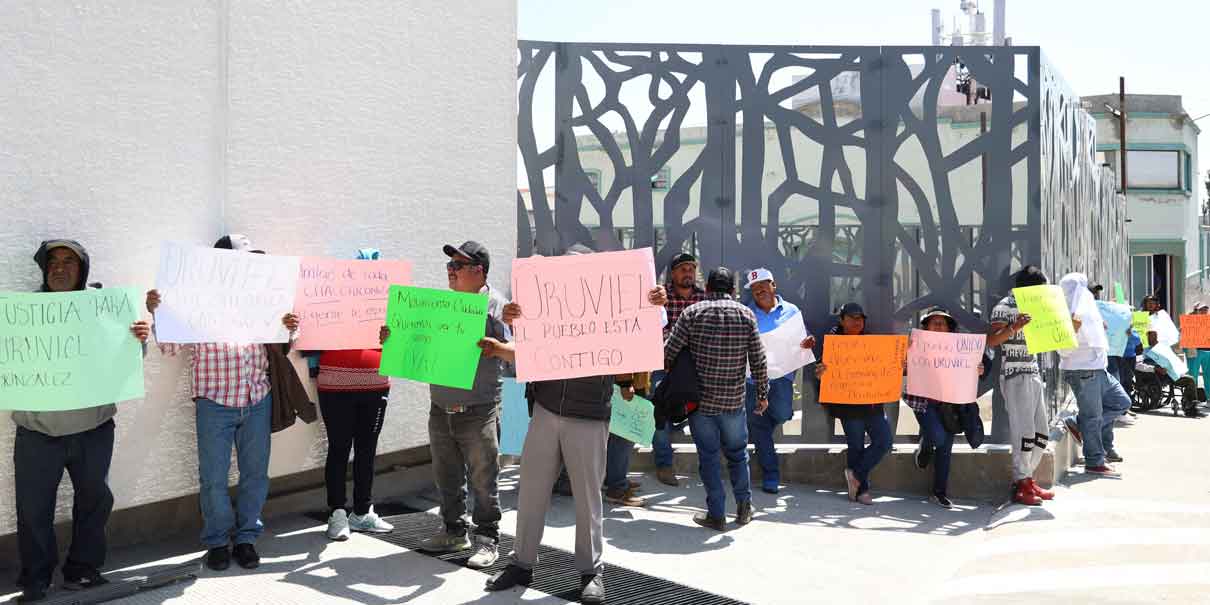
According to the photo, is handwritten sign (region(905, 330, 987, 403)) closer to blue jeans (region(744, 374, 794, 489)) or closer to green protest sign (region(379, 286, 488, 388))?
blue jeans (region(744, 374, 794, 489))

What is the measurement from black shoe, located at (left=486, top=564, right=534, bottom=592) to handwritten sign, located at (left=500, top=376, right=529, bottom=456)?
1728 millimetres

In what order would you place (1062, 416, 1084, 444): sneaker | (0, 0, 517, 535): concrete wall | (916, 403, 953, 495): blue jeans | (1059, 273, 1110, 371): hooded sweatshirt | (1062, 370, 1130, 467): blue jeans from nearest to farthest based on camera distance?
1. (0, 0, 517, 535): concrete wall
2. (916, 403, 953, 495): blue jeans
3. (1059, 273, 1110, 371): hooded sweatshirt
4. (1062, 370, 1130, 467): blue jeans
5. (1062, 416, 1084, 444): sneaker

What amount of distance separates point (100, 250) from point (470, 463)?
225 cm

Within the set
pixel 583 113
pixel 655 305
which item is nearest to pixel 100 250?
pixel 655 305

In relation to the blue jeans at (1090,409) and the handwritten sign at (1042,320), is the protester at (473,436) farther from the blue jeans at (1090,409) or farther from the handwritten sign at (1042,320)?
the blue jeans at (1090,409)

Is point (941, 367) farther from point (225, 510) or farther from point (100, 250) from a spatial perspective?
point (100, 250)

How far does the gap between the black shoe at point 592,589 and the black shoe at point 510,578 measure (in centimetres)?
30

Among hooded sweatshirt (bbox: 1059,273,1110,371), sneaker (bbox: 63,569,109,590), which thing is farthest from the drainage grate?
hooded sweatshirt (bbox: 1059,273,1110,371)

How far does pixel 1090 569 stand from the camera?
6.00 meters

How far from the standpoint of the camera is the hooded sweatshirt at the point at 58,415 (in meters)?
4.76

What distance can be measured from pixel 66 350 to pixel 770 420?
202 inches

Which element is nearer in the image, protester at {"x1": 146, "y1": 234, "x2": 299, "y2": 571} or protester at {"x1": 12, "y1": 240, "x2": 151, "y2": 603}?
protester at {"x1": 12, "y1": 240, "x2": 151, "y2": 603}

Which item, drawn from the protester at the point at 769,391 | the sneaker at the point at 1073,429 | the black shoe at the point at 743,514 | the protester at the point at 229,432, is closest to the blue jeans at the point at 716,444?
the black shoe at the point at 743,514

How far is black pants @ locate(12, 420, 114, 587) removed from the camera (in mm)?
4773
